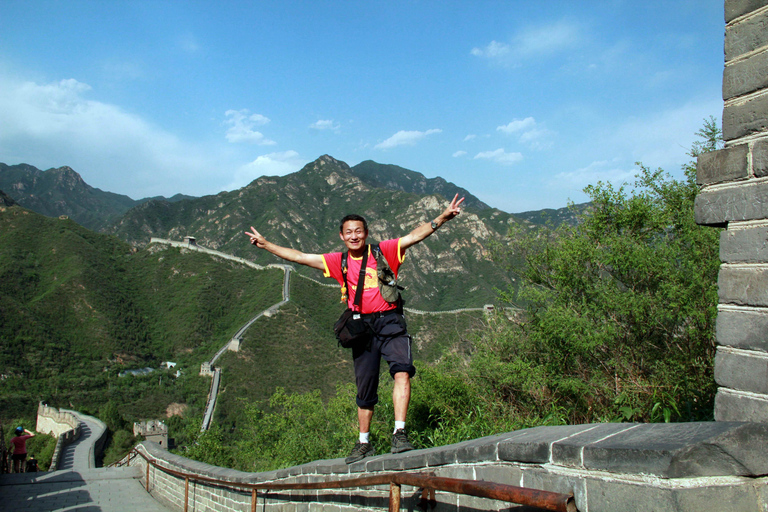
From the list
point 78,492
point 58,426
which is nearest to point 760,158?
point 78,492

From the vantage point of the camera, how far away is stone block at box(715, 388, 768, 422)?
8.20 ft

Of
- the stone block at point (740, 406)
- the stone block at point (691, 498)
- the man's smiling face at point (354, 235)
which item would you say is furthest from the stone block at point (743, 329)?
the man's smiling face at point (354, 235)

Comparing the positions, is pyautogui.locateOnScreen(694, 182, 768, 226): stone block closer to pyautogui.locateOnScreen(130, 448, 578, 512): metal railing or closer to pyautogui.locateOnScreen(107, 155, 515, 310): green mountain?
pyautogui.locateOnScreen(130, 448, 578, 512): metal railing

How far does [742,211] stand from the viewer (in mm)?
2703

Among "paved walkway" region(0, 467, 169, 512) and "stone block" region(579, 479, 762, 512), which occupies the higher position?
"stone block" region(579, 479, 762, 512)

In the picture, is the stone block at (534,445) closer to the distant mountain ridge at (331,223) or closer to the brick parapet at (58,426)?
the brick parapet at (58,426)

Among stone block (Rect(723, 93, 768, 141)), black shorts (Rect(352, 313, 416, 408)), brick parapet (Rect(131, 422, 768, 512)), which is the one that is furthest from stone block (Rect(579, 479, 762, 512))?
stone block (Rect(723, 93, 768, 141))

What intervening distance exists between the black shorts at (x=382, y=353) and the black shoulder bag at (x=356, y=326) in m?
0.07

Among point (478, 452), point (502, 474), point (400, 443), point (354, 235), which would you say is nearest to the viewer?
point (502, 474)

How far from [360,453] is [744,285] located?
2.85 metres

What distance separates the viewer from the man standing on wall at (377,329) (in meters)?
3.57

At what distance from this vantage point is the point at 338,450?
709 cm

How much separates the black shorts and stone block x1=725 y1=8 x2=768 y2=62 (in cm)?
280

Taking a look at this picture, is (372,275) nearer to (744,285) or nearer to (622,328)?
(744,285)
